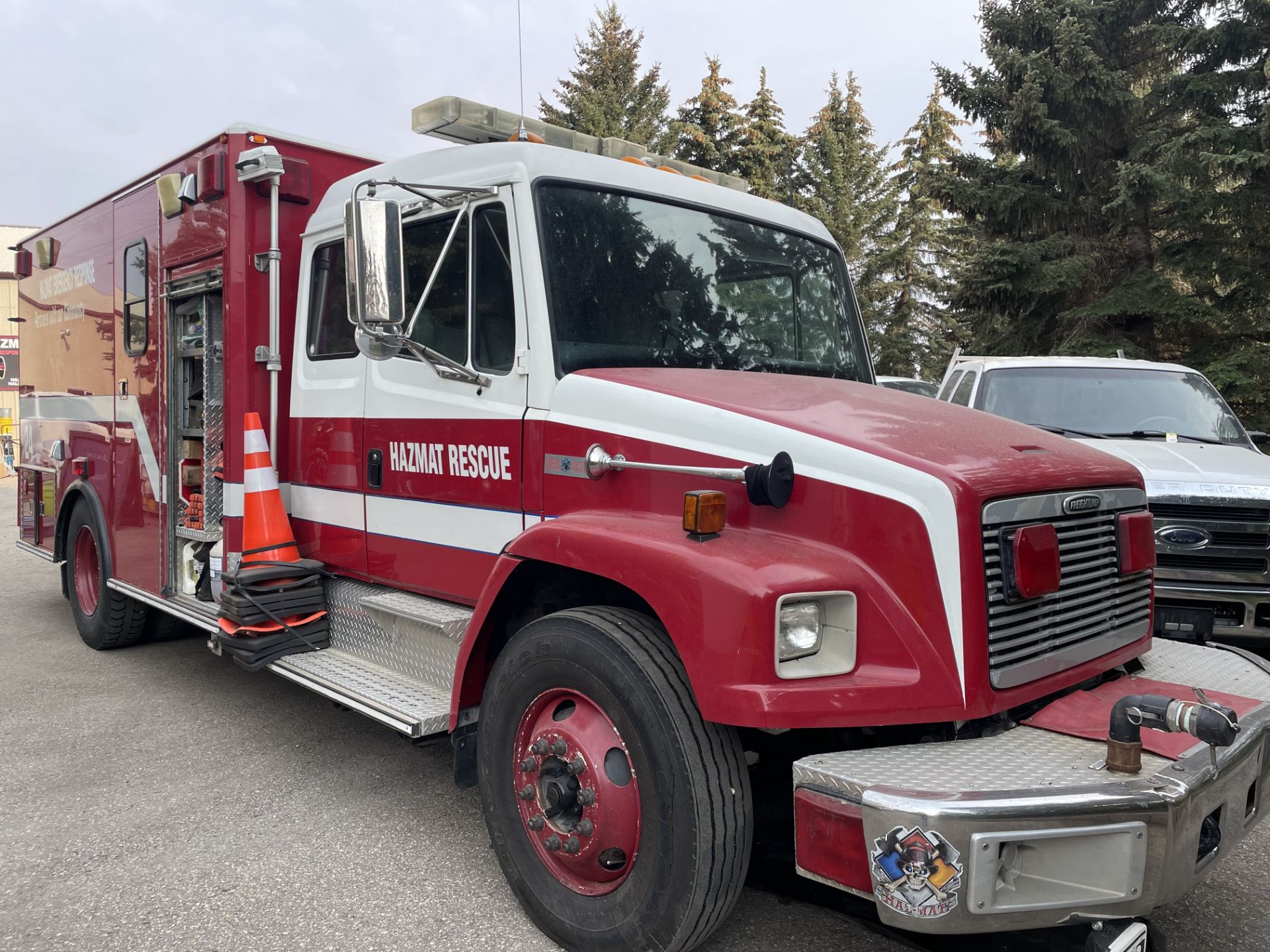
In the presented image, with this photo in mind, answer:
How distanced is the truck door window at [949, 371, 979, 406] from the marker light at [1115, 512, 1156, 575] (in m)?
3.87

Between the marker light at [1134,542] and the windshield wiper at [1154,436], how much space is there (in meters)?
3.43

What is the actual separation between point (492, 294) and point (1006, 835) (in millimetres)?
2349

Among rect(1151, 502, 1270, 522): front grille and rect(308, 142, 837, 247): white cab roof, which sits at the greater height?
rect(308, 142, 837, 247): white cab roof

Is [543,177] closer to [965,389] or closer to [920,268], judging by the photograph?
[965,389]

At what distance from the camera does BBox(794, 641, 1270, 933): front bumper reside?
2162 mm

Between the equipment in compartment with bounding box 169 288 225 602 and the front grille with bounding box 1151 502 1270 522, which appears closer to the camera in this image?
the equipment in compartment with bounding box 169 288 225 602

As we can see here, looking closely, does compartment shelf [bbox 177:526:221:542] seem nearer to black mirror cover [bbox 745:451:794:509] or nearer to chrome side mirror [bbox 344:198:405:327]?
chrome side mirror [bbox 344:198:405:327]

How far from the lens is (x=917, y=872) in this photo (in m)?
2.19

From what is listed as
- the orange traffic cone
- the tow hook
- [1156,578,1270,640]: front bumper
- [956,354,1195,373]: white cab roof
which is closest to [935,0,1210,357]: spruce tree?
[956,354,1195,373]: white cab roof

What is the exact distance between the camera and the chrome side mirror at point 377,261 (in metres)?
3.11

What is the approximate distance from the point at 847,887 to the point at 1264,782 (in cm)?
132

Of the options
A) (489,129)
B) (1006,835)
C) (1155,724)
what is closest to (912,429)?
(1155,724)

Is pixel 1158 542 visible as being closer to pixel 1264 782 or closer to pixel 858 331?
pixel 858 331

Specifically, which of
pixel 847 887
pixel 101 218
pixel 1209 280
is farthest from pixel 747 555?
pixel 1209 280
